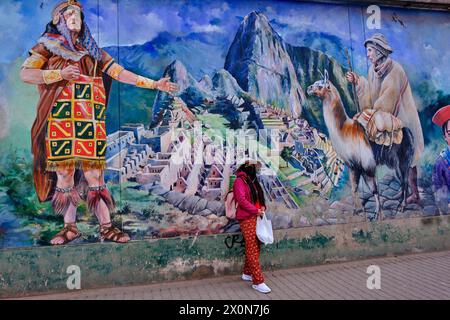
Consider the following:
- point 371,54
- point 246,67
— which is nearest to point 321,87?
point 371,54

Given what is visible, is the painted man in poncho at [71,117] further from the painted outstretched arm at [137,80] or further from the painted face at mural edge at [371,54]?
the painted face at mural edge at [371,54]

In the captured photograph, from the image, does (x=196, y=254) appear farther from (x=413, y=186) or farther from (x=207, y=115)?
(x=413, y=186)

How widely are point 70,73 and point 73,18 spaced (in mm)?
888

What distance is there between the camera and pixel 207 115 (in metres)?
5.77

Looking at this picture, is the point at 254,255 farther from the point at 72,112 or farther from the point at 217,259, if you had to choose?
the point at 72,112

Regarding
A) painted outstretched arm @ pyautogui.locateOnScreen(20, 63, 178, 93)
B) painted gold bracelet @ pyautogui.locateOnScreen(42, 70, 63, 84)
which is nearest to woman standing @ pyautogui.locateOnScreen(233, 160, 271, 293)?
painted outstretched arm @ pyautogui.locateOnScreen(20, 63, 178, 93)

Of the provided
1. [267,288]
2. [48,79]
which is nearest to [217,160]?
[267,288]

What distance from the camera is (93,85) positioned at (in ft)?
17.6

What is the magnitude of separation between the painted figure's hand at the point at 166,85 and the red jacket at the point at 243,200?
1.85 metres

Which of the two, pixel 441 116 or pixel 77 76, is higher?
pixel 77 76

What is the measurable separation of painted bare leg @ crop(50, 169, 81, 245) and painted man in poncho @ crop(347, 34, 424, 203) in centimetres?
512

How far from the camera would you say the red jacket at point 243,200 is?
486 centimetres

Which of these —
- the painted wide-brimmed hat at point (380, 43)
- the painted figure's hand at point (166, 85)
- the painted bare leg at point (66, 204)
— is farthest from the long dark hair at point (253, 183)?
the painted wide-brimmed hat at point (380, 43)

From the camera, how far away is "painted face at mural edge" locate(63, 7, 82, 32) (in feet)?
17.6
